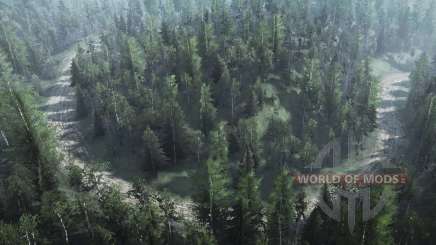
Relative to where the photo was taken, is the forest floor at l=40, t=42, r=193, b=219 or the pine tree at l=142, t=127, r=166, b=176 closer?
the forest floor at l=40, t=42, r=193, b=219

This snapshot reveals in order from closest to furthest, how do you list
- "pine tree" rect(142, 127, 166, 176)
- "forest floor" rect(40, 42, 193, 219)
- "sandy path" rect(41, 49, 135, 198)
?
"forest floor" rect(40, 42, 193, 219)
"pine tree" rect(142, 127, 166, 176)
"sandy path" rect(41, 49, 135, 198)

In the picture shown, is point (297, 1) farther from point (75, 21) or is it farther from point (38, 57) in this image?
point (75, 21)

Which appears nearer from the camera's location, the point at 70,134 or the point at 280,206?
the point at 280,206

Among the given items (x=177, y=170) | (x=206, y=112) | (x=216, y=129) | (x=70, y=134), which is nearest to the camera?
(x=216, y=129)

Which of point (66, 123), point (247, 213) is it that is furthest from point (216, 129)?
point (66, 123)

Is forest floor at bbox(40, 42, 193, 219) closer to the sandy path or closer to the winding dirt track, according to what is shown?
the sandy path

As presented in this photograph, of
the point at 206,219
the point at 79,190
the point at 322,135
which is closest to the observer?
the point at 206,219

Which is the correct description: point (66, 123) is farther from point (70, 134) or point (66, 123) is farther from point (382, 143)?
point (382, 143)

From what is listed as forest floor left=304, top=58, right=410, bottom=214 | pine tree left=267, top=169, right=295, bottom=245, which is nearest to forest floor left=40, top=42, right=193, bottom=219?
pine tree left=267, top=169, right=295, bottom=245

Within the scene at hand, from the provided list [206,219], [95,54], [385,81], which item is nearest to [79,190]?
[206,219]
